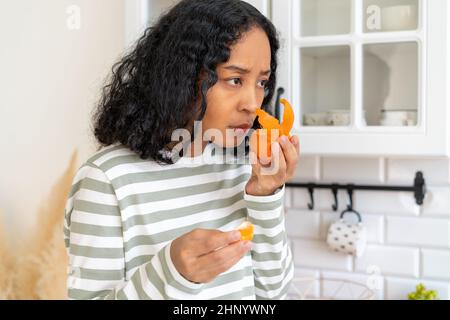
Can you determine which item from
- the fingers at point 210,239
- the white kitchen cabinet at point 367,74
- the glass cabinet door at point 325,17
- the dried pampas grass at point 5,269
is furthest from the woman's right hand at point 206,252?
the dried pampas grass at point 5,269

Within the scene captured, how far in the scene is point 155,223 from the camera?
867 millimetres

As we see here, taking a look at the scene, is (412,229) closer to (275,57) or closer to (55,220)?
(275,57)

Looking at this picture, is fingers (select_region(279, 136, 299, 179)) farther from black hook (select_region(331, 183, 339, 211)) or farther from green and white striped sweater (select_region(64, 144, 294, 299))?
black hook (select_region(331, 183, 339, 211))

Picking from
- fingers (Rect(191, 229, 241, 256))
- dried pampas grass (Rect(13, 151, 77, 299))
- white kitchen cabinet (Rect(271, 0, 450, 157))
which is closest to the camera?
fingers (Rect(191, 229, 241, 256))

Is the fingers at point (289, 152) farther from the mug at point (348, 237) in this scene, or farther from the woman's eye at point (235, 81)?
the mug at point (348, 237)

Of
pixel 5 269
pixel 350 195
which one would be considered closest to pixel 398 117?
pixel 350 195

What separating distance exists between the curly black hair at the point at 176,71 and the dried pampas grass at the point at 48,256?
69cm

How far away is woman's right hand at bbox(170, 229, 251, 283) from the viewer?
0.70 meters

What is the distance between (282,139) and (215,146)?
180mm

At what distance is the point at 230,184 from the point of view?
3.19ft

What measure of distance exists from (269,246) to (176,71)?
35 cm

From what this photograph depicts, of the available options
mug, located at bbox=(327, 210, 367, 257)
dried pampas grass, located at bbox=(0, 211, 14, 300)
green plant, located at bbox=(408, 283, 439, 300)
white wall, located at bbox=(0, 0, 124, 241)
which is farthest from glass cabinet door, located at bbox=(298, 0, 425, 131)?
dried pampas grass, located at bbox=(0, 211, 14, 300)

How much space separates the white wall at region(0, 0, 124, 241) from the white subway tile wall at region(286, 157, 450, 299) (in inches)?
26.9

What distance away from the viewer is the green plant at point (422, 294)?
1221 millimetres
